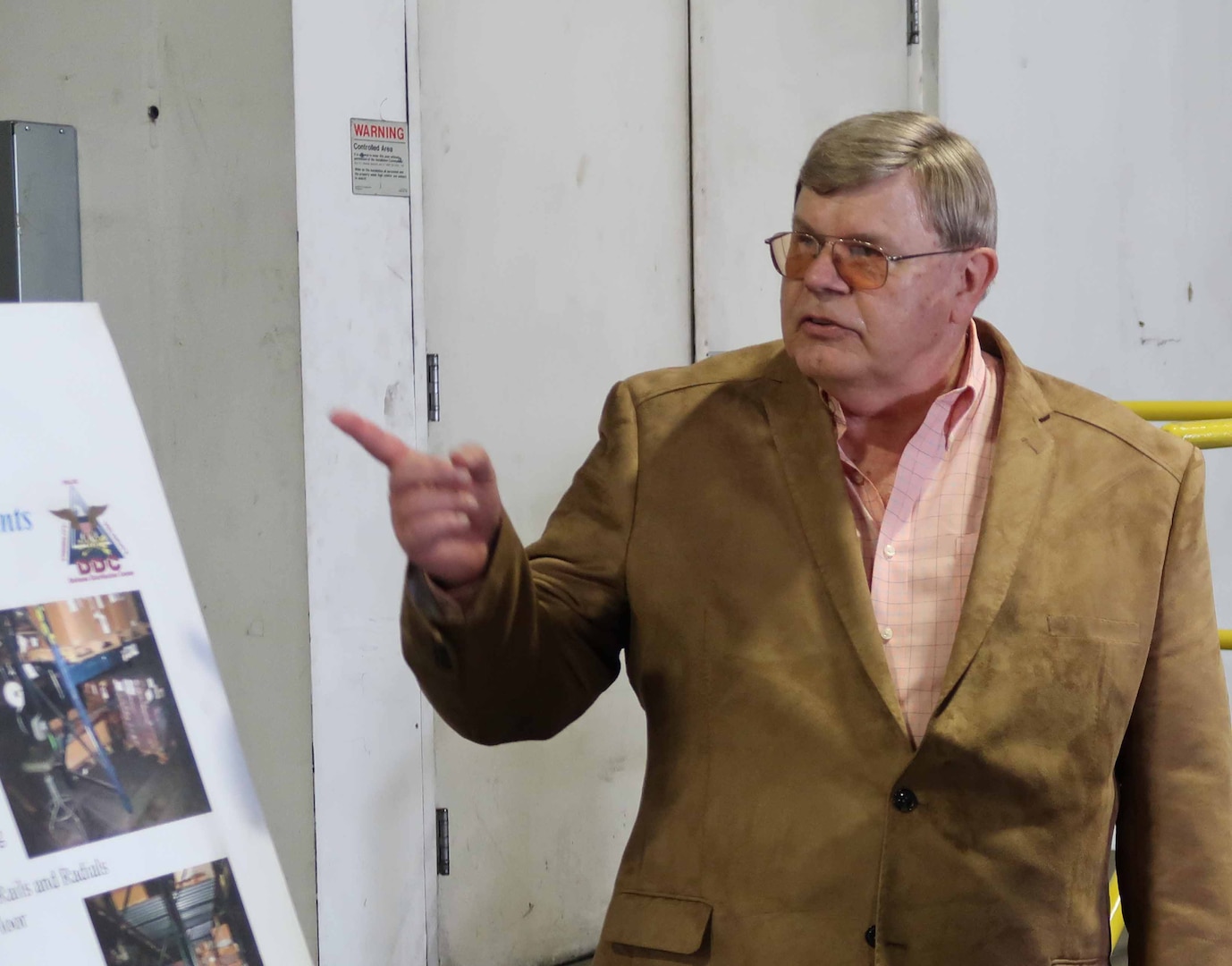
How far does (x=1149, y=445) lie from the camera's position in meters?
1.56

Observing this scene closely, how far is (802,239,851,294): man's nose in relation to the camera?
1470 mm

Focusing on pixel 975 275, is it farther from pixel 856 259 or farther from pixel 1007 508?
pixel 1007 508

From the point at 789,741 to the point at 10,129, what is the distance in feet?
3.13

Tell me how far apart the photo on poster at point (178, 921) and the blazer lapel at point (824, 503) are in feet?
2.19

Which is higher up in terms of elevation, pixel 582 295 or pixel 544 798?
pixel 582 295

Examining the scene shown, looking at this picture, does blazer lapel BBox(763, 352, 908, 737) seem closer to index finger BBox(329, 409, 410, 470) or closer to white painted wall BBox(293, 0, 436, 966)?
index finger BBox(329, 409, 410, 470)

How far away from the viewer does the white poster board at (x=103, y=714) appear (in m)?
0.93

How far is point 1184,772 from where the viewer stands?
152cm

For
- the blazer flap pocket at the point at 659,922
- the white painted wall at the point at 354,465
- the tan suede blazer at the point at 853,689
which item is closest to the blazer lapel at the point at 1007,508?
the tan suede blazer at the point at 853,689

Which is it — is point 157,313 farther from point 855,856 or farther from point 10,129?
point 855,856

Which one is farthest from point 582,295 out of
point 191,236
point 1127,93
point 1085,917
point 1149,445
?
point 1127,93

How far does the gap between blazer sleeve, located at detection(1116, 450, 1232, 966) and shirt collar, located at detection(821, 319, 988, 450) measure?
0.25 metres

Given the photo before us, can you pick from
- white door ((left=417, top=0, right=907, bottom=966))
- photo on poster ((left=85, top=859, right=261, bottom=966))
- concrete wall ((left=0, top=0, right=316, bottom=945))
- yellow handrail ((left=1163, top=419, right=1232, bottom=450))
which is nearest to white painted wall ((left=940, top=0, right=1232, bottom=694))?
white door ((left=417, top=0, right=907, bottom=966))

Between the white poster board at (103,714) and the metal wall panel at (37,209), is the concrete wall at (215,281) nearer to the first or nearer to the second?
the metal wall panel at (37,209)
